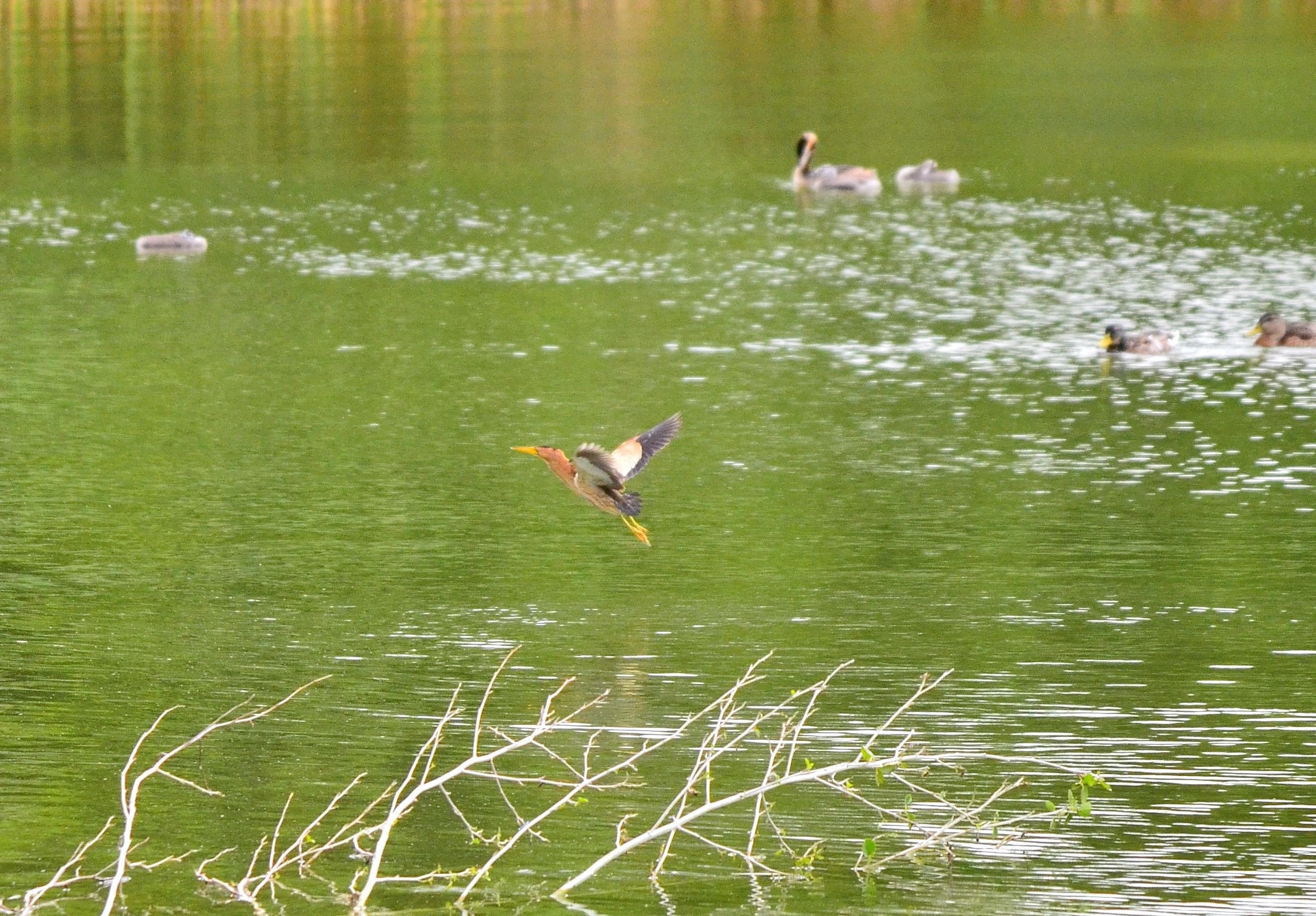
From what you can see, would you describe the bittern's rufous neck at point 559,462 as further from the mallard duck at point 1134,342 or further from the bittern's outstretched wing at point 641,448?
the mallard duck at point 1134,342

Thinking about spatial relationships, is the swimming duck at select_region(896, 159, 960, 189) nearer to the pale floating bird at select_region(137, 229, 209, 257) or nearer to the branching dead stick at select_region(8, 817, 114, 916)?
the pale floating bird at select_region(137, 229, 209, 257)

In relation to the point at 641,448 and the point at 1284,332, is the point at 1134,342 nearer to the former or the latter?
the point at 1284,332

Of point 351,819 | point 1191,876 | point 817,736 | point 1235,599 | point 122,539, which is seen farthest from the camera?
point 122,539

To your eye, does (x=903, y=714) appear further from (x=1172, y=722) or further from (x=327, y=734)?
(x=327, y=734)

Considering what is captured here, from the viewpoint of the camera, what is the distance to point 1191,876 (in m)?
8.45

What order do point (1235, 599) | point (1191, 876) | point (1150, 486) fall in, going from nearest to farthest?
point (1191, 876) → point (1235, 599) → point (1150, 486)

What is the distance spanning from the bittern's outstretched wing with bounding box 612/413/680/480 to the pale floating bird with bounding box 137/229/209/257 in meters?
14.4

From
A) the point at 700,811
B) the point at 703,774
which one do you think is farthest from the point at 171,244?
the point at 700,811

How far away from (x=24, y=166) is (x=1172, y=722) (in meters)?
24.8

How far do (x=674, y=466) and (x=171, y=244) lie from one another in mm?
10414

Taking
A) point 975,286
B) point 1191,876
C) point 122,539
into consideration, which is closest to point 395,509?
point 122,539

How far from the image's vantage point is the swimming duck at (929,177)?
29.5m

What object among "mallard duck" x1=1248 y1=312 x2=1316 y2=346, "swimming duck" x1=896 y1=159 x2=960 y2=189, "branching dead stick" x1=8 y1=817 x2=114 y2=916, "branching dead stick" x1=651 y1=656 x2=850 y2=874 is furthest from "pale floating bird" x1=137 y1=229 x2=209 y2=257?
"branching dead stick" x1=8 y1=817 x2=114 y2=916

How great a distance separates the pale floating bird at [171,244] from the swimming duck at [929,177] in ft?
31.0
